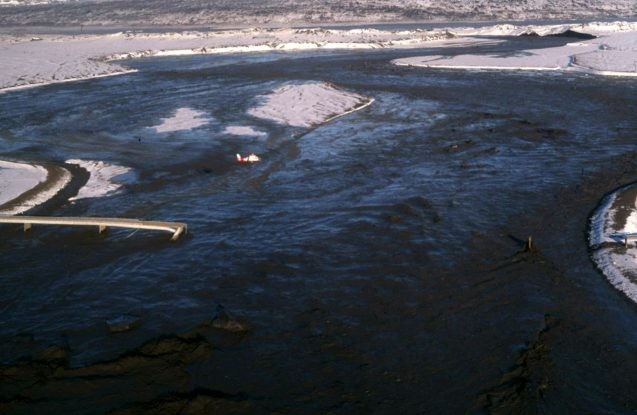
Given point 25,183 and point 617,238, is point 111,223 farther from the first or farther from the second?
point 617,238

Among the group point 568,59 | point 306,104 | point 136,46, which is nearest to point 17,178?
point 306,104

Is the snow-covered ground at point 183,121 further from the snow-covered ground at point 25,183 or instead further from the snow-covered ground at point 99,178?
the snow-covered ground at point 25,183

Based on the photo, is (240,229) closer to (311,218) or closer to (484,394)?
(311,218)

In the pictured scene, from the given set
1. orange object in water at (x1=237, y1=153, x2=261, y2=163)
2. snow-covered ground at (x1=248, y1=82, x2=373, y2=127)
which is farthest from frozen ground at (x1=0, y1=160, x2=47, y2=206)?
snow-covered ground at (x1=248, y1=82, x2=373, y2=127)

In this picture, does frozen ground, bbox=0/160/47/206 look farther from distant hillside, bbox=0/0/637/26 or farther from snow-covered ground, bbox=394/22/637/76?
distant hillside, bbox=0/0/637/26

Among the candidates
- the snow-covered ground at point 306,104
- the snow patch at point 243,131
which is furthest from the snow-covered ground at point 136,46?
the snow patch at point 243,131

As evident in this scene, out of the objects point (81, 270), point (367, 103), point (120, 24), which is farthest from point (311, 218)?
point (120, 24)
